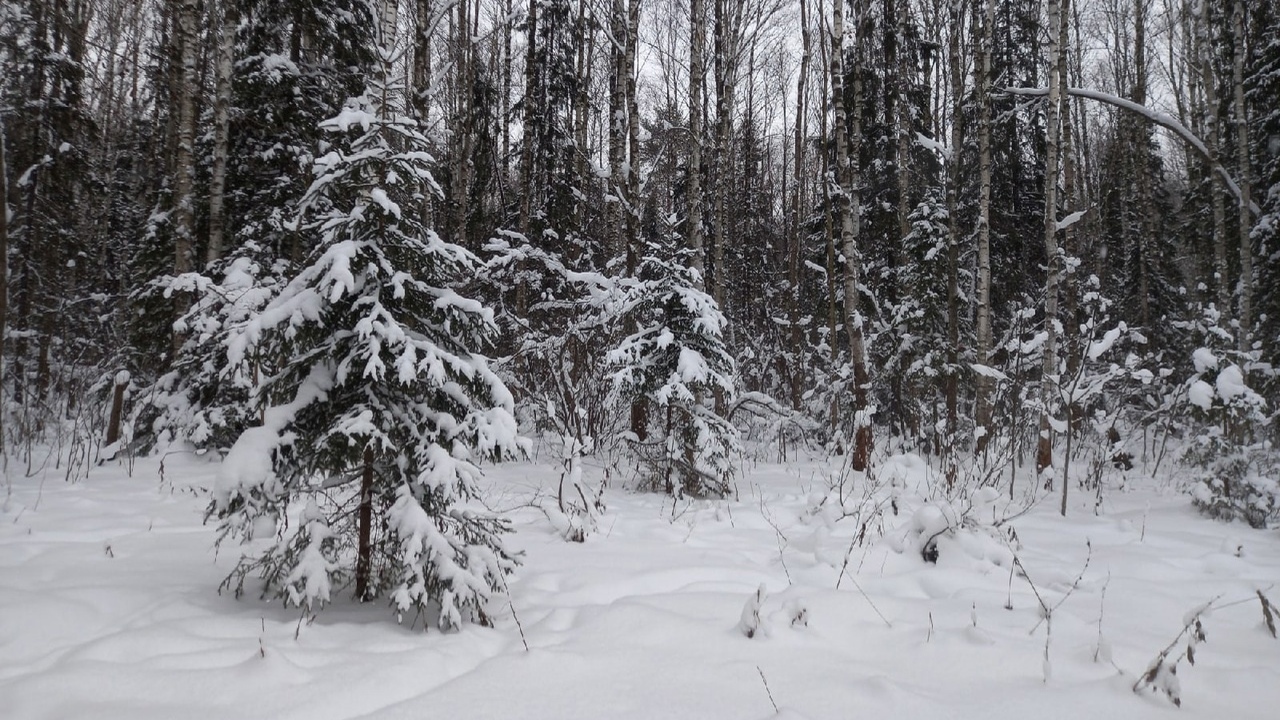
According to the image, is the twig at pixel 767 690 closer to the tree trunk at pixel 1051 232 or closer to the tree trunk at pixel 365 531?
the tree trunk at pixel 365 531

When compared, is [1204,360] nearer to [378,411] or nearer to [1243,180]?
[1243,180]

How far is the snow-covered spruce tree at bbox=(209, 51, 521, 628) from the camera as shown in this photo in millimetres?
3082

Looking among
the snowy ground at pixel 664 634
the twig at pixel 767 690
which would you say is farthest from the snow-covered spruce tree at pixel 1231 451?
the twig at pixel 767 690

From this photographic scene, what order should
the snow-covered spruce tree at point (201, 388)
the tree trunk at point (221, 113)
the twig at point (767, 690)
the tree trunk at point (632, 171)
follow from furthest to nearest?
1. the tree trunk at point (632, 171)
2. the tree trunk at point (221, 113)
3. the snow-covered spruce tree at point (201, 388)
4. the twig at point (767, 690)

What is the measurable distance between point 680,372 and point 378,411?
4010 millimetres

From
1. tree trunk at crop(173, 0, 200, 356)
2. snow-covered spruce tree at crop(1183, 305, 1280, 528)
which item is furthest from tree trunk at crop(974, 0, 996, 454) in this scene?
tree trunk at crop(173, 0, 200, 356)

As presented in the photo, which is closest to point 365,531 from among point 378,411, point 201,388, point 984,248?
point 378,411

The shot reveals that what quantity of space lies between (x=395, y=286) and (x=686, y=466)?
4500mm

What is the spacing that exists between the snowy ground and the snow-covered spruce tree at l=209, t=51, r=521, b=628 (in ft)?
1.12

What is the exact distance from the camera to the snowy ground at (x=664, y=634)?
249 cm

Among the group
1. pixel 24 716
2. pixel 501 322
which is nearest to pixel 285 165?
pixel 501 322

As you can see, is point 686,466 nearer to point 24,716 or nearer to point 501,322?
point 24,716

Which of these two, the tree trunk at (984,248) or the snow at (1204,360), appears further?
the tree trunk at (984,248)

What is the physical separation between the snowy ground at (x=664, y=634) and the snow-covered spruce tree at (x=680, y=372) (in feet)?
5.77
